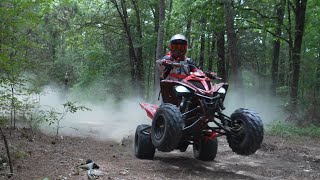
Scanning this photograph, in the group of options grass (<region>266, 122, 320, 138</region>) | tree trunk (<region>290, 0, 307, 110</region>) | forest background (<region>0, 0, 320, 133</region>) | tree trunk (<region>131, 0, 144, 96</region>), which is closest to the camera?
grass (<region>266, 122, 320, 138</region>)

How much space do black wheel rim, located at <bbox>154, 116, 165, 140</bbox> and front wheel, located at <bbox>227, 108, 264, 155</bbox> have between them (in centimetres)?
115

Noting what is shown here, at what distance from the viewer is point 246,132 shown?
19.7ft

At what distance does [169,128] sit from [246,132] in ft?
4.15

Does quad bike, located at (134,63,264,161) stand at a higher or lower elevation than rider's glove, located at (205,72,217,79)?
lower

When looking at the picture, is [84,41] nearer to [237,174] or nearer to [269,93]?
[269,93]

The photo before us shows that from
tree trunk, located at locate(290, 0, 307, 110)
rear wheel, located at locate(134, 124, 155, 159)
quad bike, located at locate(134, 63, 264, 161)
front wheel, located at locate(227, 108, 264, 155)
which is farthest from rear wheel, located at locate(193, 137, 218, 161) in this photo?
tree trunk, located at locate(290, 0, 307, 110)

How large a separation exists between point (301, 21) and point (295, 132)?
632 centimetres

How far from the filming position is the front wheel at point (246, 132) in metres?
5.92

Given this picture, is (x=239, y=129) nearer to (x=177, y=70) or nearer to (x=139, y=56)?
(x=177, y=70)

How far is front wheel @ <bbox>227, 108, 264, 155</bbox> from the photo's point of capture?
5918mm

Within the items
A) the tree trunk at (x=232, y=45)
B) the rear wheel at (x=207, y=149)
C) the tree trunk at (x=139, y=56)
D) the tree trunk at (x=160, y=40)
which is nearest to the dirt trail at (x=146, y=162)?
the rear wheel at (x=207, y=149)

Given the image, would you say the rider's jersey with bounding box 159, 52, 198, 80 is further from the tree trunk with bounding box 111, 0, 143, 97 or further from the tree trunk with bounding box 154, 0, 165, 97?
the tree trunk with bounding box 111, 0, 143, 97

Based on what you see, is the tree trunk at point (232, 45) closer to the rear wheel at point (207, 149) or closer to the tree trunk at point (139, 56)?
the rear wheel at point (207, 149)

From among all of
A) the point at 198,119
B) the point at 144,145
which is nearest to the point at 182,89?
the point at 198,119
